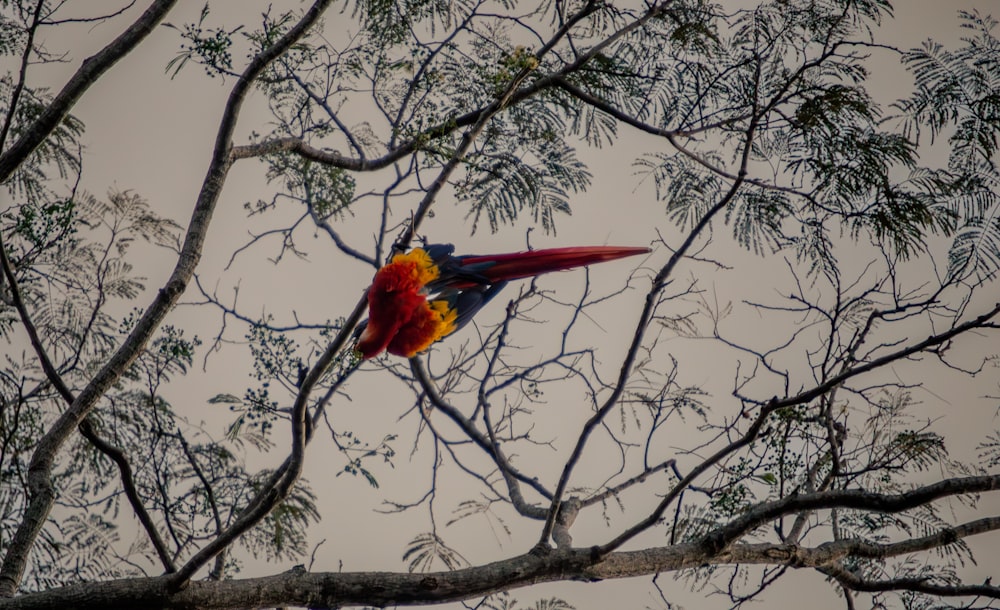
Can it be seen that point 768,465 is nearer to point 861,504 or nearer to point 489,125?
point 861,504

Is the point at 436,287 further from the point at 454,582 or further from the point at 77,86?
the point at 77,86

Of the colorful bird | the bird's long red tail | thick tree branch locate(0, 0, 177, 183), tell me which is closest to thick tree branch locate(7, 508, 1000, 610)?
thick tree branch locate(0, 0, 177, 183)

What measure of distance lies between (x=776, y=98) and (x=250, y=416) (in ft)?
6.36

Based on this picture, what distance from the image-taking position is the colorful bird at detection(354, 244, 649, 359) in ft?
7.83

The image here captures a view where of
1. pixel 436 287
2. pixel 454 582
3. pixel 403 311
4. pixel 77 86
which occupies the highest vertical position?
pixel 77 86

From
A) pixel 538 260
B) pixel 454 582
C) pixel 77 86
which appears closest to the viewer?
pixel 454 582

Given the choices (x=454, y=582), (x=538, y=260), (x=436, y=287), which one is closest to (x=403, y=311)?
(x=436, y=287)

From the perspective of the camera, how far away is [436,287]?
2586 mm

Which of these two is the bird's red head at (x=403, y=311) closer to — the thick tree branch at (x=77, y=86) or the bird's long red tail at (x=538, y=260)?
the bird's long red tail at (x=538, y=260)

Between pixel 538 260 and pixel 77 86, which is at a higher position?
pixel 77 86

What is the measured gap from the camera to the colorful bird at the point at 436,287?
A: 7.83ft

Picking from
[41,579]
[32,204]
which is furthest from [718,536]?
[32,204]

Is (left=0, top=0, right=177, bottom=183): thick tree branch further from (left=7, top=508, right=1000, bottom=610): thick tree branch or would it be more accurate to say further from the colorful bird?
the colorful bird

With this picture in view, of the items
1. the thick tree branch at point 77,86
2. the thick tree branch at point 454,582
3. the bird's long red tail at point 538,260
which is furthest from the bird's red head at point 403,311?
the thick tree branch at point 77,86
